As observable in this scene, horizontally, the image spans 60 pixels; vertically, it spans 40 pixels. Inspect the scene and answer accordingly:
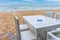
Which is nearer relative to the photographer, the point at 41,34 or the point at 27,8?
the point at 41,34

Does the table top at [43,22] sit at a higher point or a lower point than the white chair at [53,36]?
lower

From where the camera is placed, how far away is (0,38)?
10.3 feet

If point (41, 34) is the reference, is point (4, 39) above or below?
below

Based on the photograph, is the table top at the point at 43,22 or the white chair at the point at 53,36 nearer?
the white chair at the point at 53,36

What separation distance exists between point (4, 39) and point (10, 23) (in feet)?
2.86

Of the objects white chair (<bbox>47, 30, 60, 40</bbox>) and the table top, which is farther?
the table top

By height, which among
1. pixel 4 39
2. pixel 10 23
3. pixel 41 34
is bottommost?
pixel 4 39

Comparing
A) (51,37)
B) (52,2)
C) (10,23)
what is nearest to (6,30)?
(10,23)

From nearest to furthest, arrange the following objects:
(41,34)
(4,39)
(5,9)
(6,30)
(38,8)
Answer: (41,34) < (4,39) < (6,30) < (5,9) < (38,8)

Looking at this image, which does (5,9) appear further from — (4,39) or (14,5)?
(4,39)

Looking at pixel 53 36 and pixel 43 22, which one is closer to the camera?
pixel 53 36

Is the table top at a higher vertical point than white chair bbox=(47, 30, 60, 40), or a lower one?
lower

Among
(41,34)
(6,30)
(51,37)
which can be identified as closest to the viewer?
(51,37)

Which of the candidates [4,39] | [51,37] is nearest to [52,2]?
[4,39]
